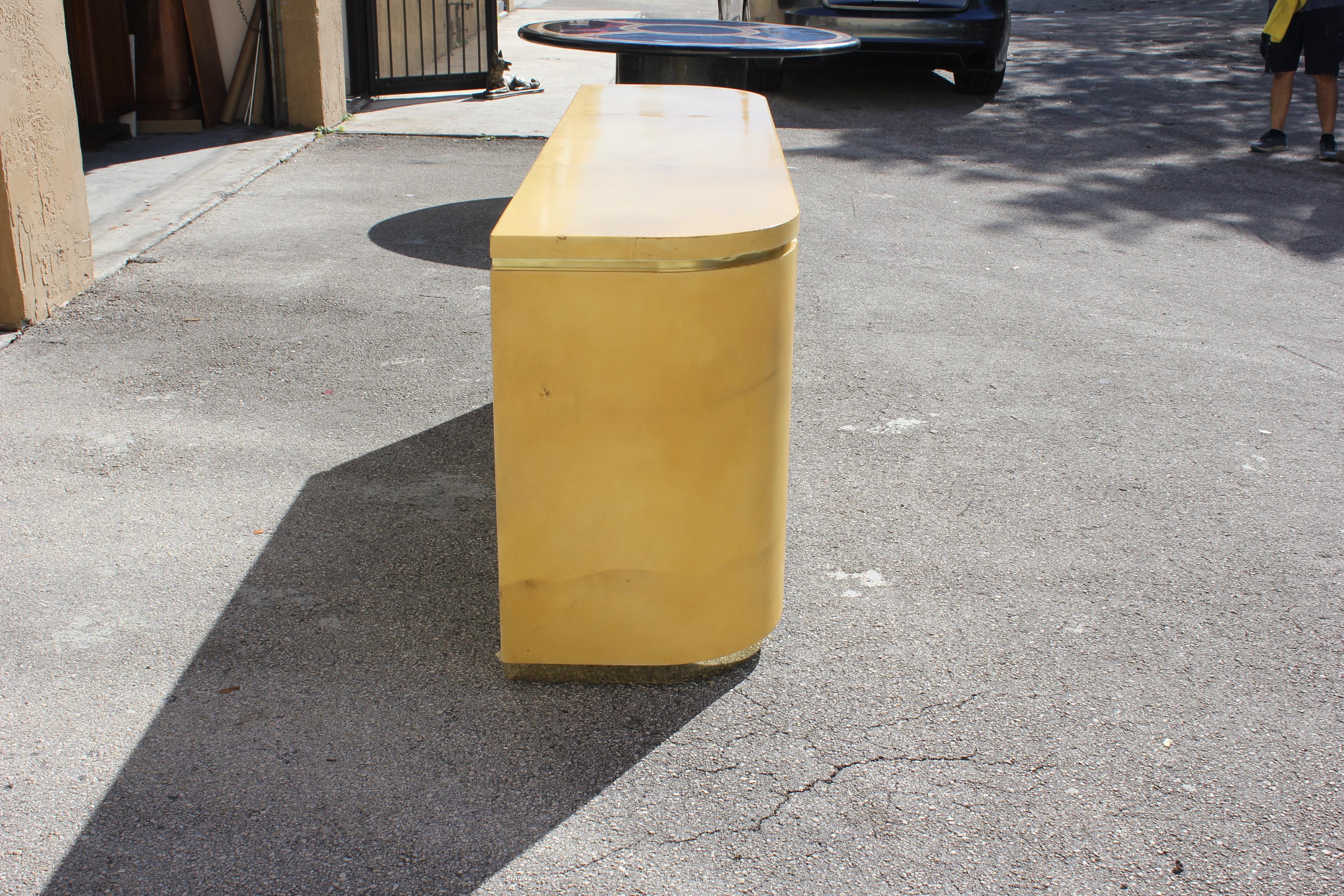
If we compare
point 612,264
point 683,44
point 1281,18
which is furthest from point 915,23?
point 612,264

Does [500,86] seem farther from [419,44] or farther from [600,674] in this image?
[600,674]

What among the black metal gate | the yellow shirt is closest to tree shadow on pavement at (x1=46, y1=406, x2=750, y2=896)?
the yellow shirt

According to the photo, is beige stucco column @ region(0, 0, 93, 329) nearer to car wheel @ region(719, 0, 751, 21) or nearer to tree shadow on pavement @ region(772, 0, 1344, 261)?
tree shadow on pavement @ region(772, 0, 1344, 261)

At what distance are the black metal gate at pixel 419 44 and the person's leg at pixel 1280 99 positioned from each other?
21.0 feet

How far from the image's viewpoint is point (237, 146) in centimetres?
810

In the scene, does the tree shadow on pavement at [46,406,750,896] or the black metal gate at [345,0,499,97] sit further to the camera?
the black metal gate at [345,0,499,97]

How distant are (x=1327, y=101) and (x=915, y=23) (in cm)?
323

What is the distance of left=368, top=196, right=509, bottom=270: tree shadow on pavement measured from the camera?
19.4 ft

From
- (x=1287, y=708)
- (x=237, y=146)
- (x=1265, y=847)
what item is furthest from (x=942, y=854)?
(x=237, y=146)

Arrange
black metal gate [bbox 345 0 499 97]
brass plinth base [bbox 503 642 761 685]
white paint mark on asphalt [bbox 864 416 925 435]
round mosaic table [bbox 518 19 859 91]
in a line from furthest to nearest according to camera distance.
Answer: black metal gate [bbox 345 0 499 97] → round mosaic table [bbox 518 19 859 91] → white paint mark on asphalt [bbox 864 416 925 435] → brass plinth base [bbox 503 642 761 685]

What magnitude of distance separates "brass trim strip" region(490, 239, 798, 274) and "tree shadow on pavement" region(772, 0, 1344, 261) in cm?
482

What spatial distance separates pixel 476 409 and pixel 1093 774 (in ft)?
Answer: 8.38

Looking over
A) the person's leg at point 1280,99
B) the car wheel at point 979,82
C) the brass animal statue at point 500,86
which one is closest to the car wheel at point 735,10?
the brass animal statue at point 500,86

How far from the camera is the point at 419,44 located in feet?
33.9
